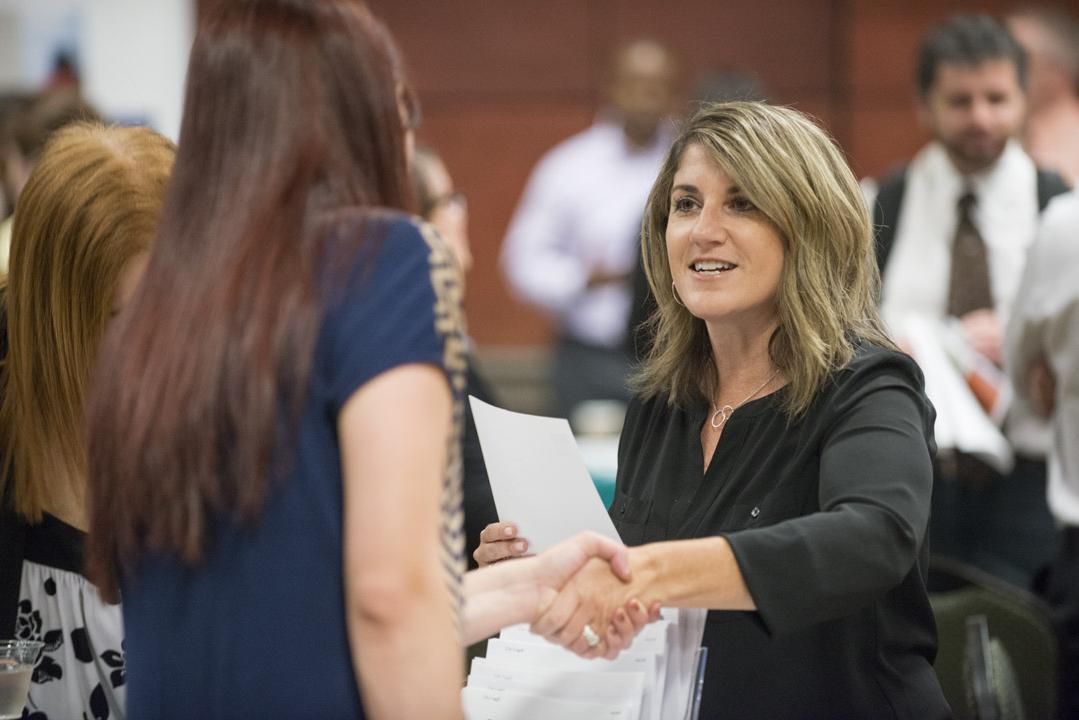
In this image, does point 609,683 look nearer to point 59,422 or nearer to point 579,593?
point 579,593

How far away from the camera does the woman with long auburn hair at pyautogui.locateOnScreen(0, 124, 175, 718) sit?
1872mm

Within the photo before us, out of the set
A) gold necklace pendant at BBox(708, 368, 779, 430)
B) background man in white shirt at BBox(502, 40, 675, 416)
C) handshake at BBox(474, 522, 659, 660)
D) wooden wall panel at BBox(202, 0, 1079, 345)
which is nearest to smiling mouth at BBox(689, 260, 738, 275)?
gold necklace pendant at BBox(708, 368, 779, 430)

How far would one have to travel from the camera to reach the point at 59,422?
6.20ft

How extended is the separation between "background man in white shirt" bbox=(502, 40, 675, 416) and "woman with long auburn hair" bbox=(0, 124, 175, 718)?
3.51 m

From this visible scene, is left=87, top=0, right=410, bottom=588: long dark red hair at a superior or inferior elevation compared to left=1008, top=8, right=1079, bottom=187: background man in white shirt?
superior

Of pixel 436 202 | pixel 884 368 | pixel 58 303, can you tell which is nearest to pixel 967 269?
pixel 436 202

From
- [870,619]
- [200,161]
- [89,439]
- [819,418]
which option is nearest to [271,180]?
[200,161]

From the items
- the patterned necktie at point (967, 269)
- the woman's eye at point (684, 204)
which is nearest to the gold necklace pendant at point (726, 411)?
the woman's eye at point (684, 204)

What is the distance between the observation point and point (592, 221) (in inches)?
221

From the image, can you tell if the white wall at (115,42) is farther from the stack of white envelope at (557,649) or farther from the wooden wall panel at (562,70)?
the stack of white envelope at (557,649)

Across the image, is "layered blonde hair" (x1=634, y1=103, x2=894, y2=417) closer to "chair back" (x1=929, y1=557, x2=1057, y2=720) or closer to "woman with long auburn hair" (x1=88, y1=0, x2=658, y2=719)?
"woman with long auburn hair" (x1=88, y1=0, x2=658, y2=719)

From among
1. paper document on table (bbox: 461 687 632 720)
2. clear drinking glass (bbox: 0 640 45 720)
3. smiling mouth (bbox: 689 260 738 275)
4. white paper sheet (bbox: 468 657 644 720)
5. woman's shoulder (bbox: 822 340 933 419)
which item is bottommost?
paper document on table (bbox: 461 687 632 720)

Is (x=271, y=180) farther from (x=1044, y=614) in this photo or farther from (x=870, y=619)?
(x=1044, y=614)

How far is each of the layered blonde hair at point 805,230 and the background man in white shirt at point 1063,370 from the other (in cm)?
113
